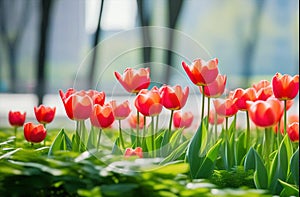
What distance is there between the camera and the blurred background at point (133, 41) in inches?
64.6

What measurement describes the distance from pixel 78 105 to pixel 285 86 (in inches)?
19.7

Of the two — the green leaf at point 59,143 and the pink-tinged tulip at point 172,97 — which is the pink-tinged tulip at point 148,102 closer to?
the pink-tinged tulip at point 172,97

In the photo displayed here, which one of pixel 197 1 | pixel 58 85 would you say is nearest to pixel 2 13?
pixel 58 85

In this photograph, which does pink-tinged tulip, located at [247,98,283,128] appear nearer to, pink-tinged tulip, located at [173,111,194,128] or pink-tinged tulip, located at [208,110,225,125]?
pink-tinged tulip, located at [173,111,194,128]

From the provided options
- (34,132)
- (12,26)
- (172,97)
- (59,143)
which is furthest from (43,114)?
(12,26)

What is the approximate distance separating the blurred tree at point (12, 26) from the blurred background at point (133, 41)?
15 millimetres

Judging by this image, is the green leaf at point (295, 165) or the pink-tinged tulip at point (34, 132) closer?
the green leaf at point (295, 165)

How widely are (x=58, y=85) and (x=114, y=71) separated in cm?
1030

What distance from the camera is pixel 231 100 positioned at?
167 cm

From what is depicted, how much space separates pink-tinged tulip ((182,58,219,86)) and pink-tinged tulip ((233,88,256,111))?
154 mm

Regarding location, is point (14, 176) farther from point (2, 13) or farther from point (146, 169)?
point (2, 13)

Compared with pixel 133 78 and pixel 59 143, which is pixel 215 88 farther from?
pixel 59 143

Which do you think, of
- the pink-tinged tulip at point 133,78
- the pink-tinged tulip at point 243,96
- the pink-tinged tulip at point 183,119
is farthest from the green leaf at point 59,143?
the pink-tinged tulip at point 243,96

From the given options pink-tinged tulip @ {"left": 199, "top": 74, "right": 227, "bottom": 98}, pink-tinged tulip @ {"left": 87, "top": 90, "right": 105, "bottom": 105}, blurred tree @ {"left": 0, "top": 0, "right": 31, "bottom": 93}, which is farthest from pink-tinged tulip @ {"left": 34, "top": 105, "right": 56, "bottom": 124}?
blurred tree @ {"left": 0, "top": 0, "right": 31, "bottom": 93}
